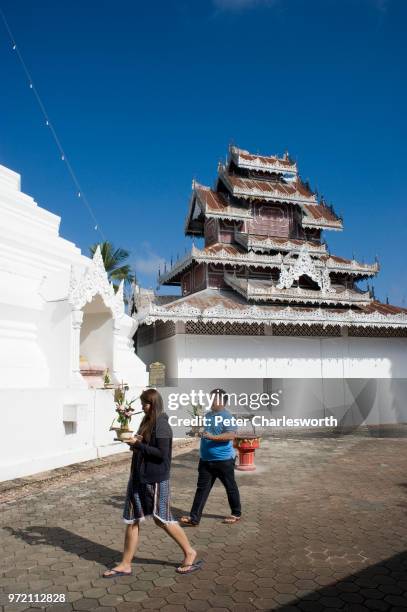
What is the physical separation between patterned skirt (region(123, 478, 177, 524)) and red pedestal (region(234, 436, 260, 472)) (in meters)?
5.04

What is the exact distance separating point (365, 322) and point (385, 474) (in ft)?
29.7

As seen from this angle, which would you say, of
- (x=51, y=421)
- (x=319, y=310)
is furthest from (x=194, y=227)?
(x=51, y=421)

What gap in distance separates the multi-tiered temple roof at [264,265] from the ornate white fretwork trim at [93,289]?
260 cm

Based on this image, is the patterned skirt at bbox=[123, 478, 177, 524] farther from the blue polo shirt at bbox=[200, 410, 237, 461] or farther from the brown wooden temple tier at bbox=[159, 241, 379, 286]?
the brown wooden temple tier at bbox=[159, 241, 379, 286]

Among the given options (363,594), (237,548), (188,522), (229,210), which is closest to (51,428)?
(188,522)

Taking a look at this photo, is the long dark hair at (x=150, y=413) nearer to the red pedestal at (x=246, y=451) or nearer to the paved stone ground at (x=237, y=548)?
the paved stone ground at (x=237, y=548)

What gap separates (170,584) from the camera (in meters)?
4.32

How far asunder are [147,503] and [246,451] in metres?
5.35

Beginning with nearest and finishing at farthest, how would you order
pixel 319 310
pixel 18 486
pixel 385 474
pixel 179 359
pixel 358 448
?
pixel 18 486 < pixel 385 474 < pixel 358 448 < pixel 179 359 < pixel 319 310

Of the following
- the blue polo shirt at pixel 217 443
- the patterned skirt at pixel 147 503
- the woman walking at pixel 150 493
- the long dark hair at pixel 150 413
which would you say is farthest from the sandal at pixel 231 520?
the long dark hair at pixel 150 413

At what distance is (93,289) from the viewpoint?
37.5ft

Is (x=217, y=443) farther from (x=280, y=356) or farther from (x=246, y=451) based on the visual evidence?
(x=280, y=356)

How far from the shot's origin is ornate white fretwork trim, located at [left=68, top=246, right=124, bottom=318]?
10.7m

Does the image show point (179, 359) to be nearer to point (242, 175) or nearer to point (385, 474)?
point (385, 474)
